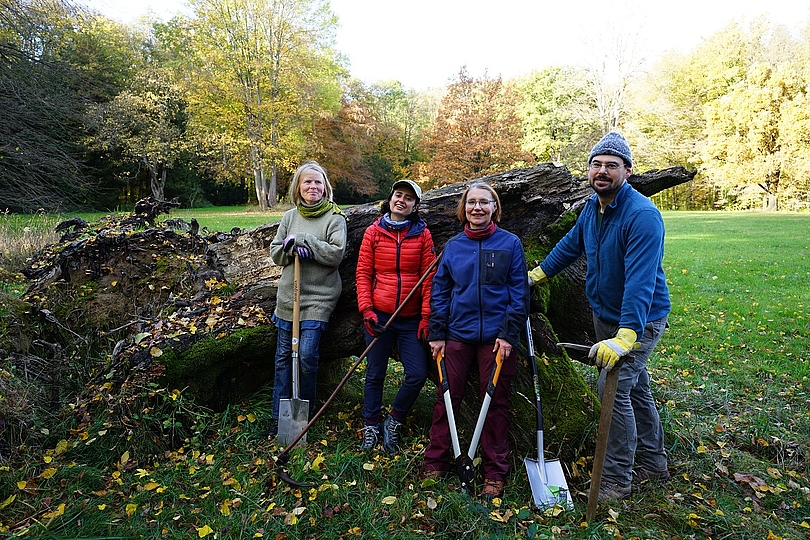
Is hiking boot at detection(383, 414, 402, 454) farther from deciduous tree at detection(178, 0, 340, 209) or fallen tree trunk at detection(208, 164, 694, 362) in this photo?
deciduous tree at detection(178, 0, 340, 209)

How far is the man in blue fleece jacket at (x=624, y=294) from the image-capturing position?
2.86 m

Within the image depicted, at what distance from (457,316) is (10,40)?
424 inches

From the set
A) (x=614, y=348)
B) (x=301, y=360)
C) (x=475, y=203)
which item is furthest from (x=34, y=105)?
(x=614, y=348)

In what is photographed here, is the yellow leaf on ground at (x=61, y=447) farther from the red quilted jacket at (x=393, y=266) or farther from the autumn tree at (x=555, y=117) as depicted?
the autumn tree at (x=555, y=117)

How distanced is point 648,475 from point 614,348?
4.08 ft

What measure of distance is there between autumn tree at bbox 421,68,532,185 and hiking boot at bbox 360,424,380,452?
21.6 metres

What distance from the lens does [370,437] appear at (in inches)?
145

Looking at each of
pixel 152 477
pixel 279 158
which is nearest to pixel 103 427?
pixel 152 477

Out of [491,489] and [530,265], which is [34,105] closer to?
[530,265]

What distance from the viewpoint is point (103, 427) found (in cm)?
354

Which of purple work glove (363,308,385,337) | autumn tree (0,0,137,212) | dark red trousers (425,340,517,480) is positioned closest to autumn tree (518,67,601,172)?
autumn tree (0,0,137,212)

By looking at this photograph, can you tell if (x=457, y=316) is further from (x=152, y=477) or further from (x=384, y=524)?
(x=152, y=477)

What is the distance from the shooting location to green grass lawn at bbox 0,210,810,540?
2891 mm

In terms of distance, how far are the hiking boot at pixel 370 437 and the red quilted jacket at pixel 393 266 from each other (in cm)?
87
